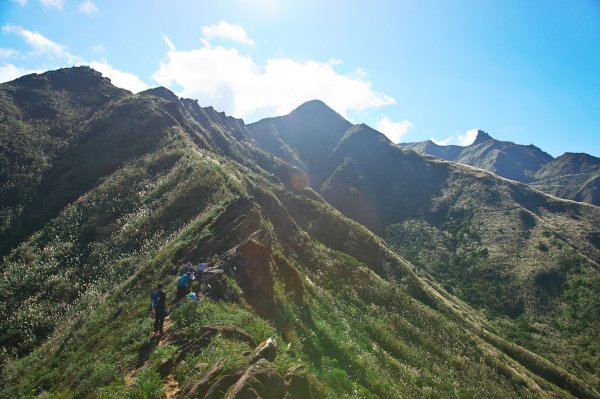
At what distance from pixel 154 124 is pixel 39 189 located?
81.4 feet

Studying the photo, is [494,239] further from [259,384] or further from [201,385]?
[201,385]

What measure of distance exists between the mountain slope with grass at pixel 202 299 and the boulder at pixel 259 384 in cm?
5

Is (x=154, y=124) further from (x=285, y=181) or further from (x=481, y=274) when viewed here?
(x=481, y=274)

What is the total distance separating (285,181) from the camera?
132250 millimetres

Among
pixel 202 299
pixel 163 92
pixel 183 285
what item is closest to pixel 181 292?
pixel 183 285

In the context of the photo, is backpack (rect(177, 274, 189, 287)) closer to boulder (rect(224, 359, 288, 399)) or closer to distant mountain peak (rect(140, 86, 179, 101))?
boulder (rect(224, 359, 288, 399))

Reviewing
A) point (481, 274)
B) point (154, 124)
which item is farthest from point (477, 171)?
point (154, 124)

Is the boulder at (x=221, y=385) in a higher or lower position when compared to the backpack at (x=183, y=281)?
lower

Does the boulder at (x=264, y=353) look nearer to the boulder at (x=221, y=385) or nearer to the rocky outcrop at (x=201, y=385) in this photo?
the boulder at (x=221, y=385)

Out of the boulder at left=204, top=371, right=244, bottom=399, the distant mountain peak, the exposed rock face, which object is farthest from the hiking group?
the distant mountain peak

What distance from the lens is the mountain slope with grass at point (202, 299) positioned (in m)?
13.9

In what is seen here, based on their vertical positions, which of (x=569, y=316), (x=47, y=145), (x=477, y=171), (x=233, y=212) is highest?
(x=477, y=171)

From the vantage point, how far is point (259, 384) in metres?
10.4

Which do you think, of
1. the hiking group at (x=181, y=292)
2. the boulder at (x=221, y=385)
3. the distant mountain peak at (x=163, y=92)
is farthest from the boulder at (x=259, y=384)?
the distant mountain peak at (x=163, y=92)
